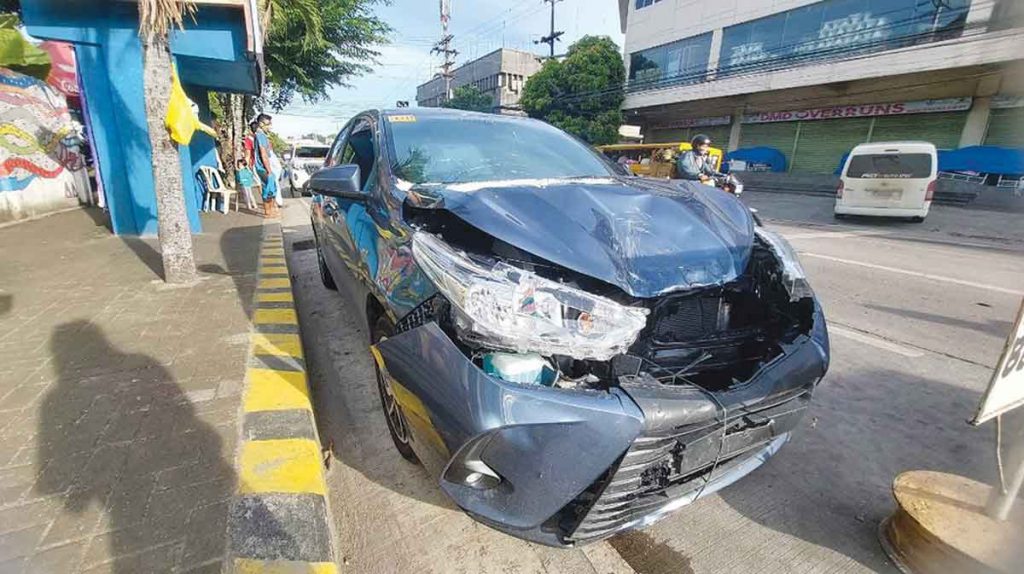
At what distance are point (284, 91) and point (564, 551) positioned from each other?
1922 centimetres

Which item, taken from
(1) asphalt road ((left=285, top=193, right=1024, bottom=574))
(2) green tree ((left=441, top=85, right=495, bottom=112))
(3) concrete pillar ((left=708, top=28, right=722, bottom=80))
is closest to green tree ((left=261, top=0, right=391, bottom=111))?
(1) asphalt road ((left=285, top=193, right=1024, bottom=574))

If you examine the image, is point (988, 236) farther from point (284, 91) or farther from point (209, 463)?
point (284, 91)

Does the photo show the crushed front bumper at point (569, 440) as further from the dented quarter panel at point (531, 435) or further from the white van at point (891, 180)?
the white van at point (891, 180)

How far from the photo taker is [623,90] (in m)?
28.2

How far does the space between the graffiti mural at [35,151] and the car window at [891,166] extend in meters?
16.0

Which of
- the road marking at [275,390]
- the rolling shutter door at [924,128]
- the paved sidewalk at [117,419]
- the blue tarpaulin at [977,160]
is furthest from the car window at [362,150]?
the rolling shutter door at [924,128]

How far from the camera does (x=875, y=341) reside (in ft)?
12.3

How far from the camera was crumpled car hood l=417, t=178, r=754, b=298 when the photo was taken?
1.66m

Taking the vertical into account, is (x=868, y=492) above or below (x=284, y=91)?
below

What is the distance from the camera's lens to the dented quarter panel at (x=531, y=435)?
1.35m

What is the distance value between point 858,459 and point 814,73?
72.7 ft

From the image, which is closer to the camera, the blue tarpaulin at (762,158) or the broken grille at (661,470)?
the broken grille at (661,470)

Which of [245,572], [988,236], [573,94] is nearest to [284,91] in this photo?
[573,94]

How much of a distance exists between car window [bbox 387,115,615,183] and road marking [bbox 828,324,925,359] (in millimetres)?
2517
